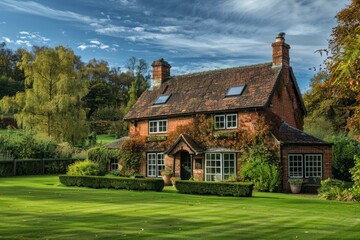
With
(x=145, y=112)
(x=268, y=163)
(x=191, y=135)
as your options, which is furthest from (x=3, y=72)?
(x=268, y=163)

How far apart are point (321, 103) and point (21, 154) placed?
108 feet

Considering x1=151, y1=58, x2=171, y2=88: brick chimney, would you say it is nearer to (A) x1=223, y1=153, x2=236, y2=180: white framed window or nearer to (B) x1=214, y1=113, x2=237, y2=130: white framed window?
(B) x1=214, y1=113, x2=237, y2=130: white framed window

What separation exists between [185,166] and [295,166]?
7.95 m

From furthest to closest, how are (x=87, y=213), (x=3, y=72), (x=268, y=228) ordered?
(x=3, y=72) → (x=87, y=213) → (x=268, y=228)

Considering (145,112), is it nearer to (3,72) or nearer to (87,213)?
(87,213)

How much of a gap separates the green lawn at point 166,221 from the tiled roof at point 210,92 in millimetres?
11650

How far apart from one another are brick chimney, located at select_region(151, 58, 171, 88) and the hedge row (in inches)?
487

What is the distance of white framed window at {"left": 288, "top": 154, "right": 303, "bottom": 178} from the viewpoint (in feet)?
75.9

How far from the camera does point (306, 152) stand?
2331 centimetres

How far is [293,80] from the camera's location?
1078 inches

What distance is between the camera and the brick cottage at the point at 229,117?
76.7 feet

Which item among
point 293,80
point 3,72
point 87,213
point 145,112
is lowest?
point 87,213

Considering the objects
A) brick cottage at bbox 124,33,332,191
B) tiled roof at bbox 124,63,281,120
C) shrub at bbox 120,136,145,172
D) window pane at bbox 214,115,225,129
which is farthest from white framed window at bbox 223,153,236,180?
shrub at bbox 120,136,145,172

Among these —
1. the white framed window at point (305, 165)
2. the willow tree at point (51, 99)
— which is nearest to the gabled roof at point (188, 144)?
the white framed window at point (305, 165)
